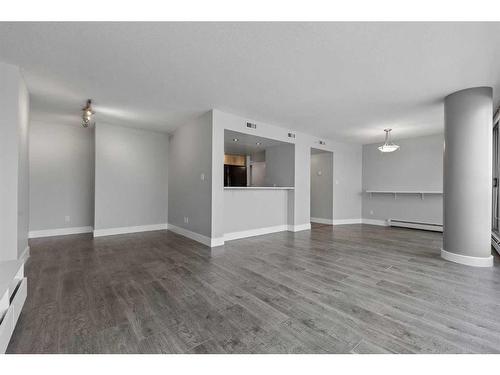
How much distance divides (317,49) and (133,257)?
377cm

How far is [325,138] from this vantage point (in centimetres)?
665

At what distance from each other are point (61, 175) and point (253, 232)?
4677mm

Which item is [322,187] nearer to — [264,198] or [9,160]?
[264,198]

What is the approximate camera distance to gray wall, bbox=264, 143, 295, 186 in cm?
593

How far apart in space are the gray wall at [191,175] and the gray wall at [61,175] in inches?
76.7

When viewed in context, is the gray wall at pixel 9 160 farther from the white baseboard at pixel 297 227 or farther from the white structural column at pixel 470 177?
the white structural column at pixel 470 177

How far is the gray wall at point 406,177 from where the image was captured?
618 centimetres

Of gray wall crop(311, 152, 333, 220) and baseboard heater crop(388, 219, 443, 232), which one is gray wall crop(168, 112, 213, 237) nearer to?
gray wall crop(311, 152, 333, 220)

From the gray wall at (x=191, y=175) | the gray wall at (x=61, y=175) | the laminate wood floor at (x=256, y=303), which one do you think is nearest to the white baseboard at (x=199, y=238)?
the gray wall at (x=191, y=175)

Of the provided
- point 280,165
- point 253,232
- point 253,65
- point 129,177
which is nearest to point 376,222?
point 280,165

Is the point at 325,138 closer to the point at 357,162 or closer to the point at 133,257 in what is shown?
the point at 357,162

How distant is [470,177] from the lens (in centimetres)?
323
